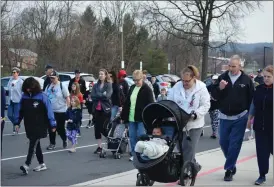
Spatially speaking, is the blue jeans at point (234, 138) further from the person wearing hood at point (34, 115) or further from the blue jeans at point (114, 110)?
the blue jeans at point (114, 110)

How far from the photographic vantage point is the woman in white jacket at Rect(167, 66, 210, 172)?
293 inches

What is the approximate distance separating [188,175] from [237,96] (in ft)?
5.17

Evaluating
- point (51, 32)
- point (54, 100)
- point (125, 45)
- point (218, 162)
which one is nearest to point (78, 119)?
point (54, 100)

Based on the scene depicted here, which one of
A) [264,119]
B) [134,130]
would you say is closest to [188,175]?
[264,119]

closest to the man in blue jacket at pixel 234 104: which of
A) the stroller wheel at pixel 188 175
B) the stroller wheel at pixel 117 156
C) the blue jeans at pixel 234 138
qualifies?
the blue jeans at pixel 234 138

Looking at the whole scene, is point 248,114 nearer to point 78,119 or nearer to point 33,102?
point 33,102

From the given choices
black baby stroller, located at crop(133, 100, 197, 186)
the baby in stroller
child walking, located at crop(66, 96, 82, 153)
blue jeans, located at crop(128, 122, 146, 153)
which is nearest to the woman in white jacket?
black baby stroller, located at crop(133, 100, 197, 186)

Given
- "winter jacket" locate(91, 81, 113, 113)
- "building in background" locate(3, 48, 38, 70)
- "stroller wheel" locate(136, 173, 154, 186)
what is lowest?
"stroller wheel" locate(136, 173, 154, 186)

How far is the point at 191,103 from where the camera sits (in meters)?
7.51

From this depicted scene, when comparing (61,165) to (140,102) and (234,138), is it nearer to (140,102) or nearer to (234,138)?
(140,102)

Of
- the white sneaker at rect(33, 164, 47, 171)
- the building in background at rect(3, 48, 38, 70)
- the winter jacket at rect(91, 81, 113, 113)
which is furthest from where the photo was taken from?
the building in background at rect(3, 48, 38, 70)

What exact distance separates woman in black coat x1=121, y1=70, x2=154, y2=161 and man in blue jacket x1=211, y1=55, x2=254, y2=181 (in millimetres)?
1568

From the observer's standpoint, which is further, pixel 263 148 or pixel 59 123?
pixel 59 123

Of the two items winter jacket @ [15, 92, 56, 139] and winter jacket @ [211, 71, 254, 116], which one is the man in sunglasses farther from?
winter jacket @ [211, 71, 254, 116]
